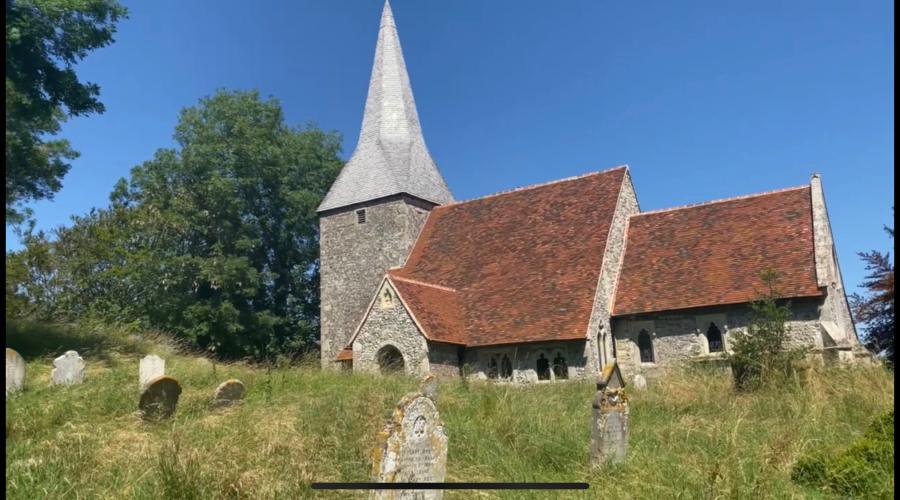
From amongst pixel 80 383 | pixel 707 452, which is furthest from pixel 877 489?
pixel 80 383

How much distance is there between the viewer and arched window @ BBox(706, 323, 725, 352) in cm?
1941

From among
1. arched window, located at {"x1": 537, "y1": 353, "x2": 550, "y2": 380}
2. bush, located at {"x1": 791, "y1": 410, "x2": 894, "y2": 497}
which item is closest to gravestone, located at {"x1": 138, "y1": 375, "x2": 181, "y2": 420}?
bush, located at {"x1": 791, "y1": 410, "x2": 894, "y2": 497}

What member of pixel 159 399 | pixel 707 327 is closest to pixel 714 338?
pixel 707 327

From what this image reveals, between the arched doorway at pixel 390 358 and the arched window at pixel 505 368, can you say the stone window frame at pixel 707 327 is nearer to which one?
the arched window at pixel 505 368

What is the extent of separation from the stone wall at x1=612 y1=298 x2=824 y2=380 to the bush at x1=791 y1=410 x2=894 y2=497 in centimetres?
1180

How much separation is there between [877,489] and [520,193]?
2002 centimetres

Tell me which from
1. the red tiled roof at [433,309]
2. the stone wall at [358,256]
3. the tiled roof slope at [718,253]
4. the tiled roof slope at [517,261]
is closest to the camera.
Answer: the tiled roof slope at [718,253]

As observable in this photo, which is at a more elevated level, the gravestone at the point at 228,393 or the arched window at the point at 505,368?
the gravestone at the point at 228,393

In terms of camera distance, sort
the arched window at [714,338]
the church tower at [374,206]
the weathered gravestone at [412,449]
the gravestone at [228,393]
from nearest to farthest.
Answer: the weathered gravestone at [412,449] < the gravestone at [228,393] < the arched window at [714,338] < the church tower at [374,206]

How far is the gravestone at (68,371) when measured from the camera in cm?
1345

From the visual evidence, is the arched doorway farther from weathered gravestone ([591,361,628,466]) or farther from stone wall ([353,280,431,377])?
weathered gravestone ([591,361,628,466])

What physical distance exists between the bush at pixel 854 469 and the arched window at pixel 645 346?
1341 centimetres

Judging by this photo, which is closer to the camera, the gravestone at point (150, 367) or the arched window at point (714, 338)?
the gravestone at point (150, 367)

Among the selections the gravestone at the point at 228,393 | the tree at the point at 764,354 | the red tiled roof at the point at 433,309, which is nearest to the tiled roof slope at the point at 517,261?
the red tiled roof at the point at 433,309
